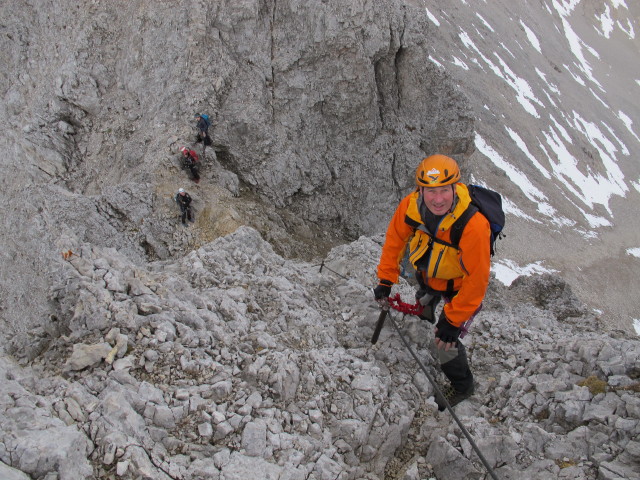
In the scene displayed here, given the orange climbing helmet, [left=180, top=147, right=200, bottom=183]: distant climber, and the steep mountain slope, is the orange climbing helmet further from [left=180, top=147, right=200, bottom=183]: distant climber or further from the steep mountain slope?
the steep mountain slope

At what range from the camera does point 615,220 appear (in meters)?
54.0

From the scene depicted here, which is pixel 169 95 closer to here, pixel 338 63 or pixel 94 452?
pixel 338 63

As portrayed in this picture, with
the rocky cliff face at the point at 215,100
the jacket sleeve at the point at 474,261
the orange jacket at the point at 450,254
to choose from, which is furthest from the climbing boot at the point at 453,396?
the rocky cliff face at the point at 215,100

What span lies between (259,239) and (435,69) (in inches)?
564

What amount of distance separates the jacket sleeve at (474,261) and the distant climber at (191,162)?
12.4 metres

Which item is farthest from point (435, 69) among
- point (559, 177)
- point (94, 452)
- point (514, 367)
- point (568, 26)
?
point (568, 26)

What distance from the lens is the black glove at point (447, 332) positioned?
5.75m

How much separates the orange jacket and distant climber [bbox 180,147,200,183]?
10.9 m

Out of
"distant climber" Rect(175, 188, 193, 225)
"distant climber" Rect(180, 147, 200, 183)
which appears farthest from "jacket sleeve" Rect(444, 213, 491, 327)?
"distant climber" Rect(180, 147, 200, 183)

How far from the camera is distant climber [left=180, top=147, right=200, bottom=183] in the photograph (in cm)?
1516

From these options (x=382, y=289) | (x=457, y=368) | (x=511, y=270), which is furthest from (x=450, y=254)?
(x=511, y=270)

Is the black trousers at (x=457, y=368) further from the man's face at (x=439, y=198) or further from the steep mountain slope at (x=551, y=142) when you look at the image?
the steep mountain slope at (x=551, y=142)

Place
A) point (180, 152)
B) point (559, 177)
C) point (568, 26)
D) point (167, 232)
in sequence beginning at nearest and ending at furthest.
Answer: point (167, 232) → point (180, 152) → point (559, 177) → point (568, 26)

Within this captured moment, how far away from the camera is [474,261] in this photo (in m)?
5.09
